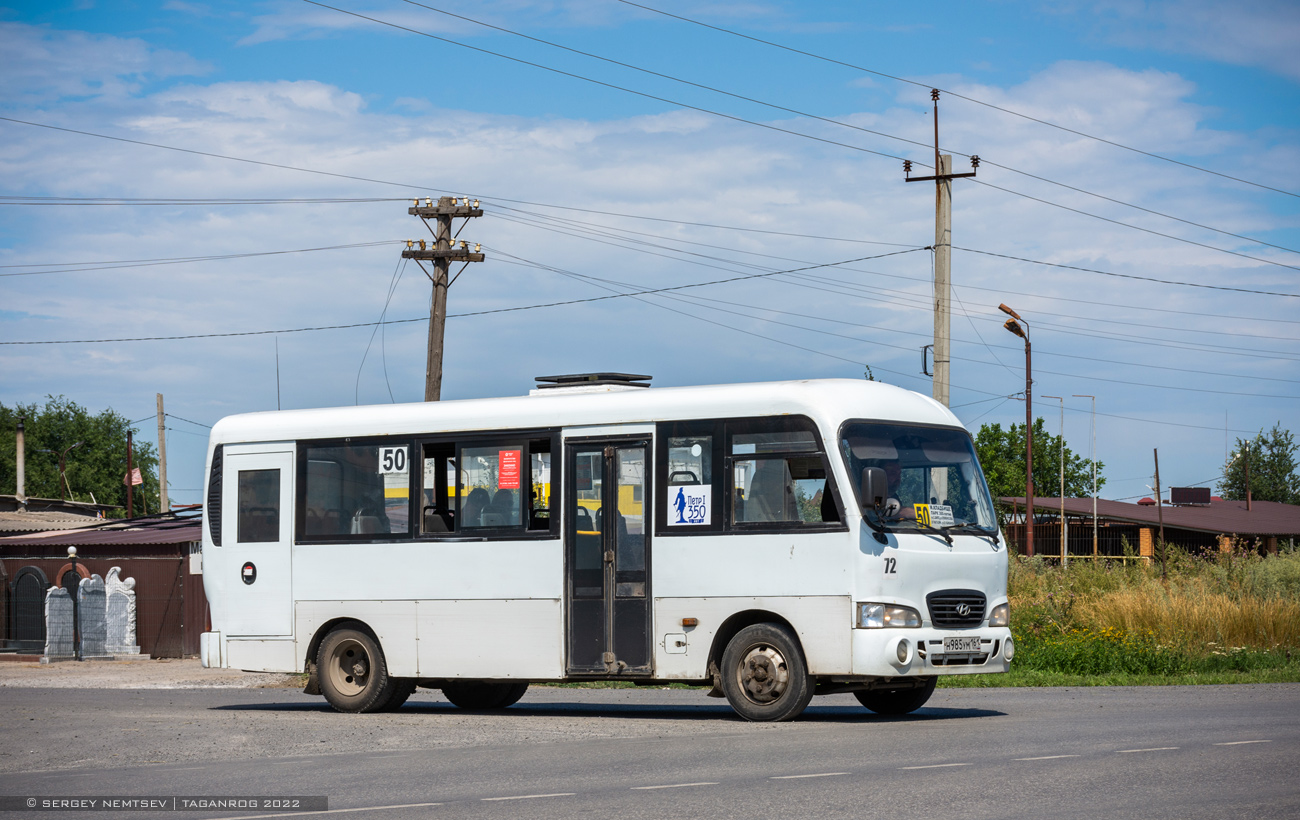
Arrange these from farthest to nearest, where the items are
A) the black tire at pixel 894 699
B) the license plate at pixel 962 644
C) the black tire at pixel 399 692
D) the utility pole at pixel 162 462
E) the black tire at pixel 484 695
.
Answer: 1. the utility pole at pixel 162 462
2. the black tire at pixel 484 695
3. the black tire at pixel 399 692
4. the black tire at pixel 894 699
5. the license plate at pixel 962 644

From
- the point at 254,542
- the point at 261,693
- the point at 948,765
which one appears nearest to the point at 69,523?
the point at 261,693

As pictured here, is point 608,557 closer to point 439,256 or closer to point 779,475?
point 779,475

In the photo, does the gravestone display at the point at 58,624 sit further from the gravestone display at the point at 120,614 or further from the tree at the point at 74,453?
the tree at the point at 74,453

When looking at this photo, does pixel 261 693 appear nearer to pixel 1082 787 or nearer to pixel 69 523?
pixel 1082 787

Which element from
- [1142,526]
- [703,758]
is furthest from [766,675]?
[1142,526]

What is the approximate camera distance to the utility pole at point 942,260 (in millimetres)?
25578

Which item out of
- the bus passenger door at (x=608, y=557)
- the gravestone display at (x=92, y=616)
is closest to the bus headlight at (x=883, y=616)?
the bus passenger door at (x=608, y=557)

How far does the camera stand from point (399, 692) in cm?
1630

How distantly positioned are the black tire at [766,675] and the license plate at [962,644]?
1.26 meters

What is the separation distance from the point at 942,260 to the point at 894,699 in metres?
13.2

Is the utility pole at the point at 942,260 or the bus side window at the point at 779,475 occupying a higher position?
the utility pole at the point at 942,260

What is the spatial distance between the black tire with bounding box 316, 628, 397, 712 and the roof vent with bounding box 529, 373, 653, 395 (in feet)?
10.7

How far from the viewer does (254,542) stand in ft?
55.3

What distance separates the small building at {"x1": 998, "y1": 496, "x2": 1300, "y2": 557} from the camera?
60969mm
